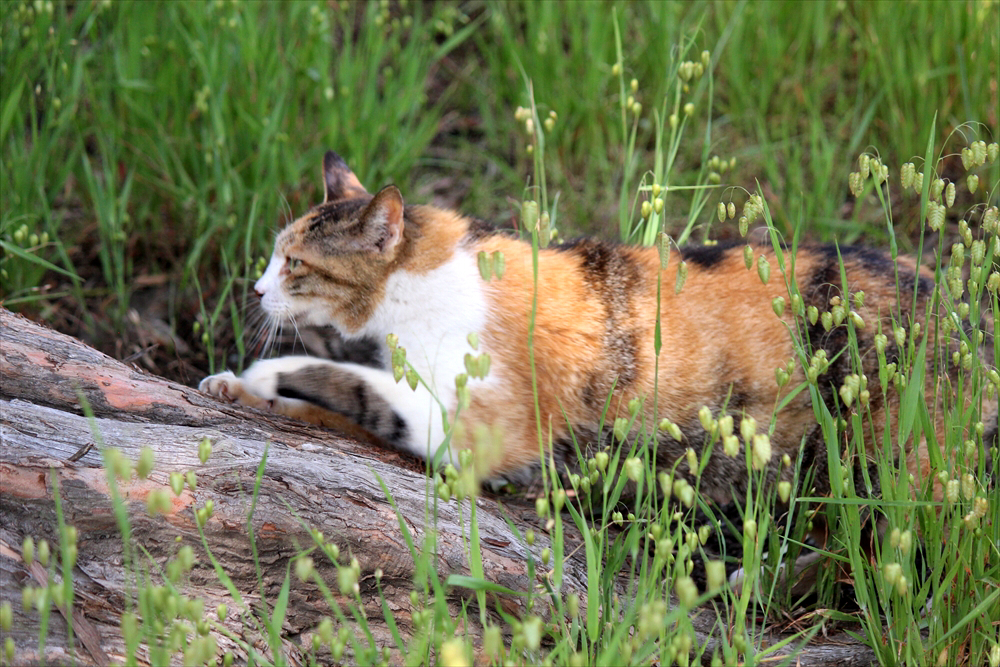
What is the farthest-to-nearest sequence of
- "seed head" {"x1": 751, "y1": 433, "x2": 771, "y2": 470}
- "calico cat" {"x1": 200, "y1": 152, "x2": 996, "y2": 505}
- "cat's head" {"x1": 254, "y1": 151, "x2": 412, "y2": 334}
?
"cat's head" {"x1": 254, "y1": 151, "x2": 412, "y2": 334} → "calico cat" {"x1": 200, "y1": 152, "x2": 996, "y2": 505} → "seed head" {"x1": 751, "y1": 433, "x2": 771, "y2": 470}

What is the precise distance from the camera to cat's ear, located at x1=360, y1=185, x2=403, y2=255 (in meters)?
2.36

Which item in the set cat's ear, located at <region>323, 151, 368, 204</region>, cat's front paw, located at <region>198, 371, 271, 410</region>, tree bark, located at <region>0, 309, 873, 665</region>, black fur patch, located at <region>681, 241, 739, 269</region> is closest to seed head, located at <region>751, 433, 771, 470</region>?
tree bark, located at <region>0, 309, 873, 665</region>

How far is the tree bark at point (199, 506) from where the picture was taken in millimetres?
1632

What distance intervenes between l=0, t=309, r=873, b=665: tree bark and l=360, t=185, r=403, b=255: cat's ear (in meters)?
0.63

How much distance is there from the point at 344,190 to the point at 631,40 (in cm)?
193

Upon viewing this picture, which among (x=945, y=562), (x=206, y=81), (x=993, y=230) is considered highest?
(x=206, y=81)

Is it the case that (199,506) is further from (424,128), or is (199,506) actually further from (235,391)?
(424,128)

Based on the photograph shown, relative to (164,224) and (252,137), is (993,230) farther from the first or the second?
(164,224)

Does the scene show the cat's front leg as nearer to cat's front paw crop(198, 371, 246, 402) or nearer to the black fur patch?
cat's front paw crop(198, 371, 246, 402)

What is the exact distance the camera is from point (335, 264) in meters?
2.54

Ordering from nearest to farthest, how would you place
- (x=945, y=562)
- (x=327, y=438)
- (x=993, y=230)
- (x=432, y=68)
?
(x=993, y=230)
(x=945, y=562)
(x=327, y=438)
(x=432, y=68)

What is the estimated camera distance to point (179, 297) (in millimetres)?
3303

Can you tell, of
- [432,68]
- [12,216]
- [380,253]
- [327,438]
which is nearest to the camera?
[327,438]

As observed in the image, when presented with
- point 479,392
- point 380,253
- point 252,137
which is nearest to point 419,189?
point 252,137
